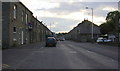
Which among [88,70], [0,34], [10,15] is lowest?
[88,70]

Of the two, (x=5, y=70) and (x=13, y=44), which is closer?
(x=5, y=70)

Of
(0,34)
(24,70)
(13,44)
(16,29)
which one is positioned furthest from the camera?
(16,29)

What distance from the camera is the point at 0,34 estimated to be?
28609 millimetres

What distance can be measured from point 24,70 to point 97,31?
9483 cm

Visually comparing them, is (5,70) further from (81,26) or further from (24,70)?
(81,26)

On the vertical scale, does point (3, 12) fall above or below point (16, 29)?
above

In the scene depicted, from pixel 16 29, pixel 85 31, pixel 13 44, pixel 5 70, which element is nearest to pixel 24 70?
pixel 5 70

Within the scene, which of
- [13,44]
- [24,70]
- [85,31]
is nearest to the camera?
[24,70]

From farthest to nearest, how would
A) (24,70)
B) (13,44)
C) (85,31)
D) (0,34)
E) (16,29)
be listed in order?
(85,31)
(16,29)
(13,44)
(0,34)
(24,70)

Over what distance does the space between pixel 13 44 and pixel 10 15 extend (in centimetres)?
452

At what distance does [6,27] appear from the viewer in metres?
29.2

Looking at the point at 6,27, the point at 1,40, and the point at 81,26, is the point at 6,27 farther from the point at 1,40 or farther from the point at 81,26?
the point at 81,26

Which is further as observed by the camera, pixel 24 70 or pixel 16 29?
pixel 16 29

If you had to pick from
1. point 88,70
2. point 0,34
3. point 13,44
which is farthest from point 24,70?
point 13,44
